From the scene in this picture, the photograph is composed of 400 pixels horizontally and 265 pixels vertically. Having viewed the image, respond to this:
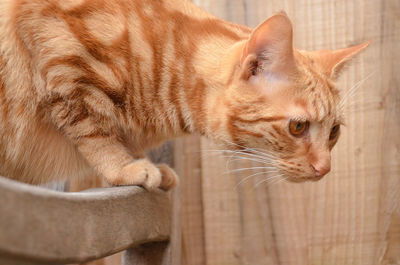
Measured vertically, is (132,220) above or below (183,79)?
below

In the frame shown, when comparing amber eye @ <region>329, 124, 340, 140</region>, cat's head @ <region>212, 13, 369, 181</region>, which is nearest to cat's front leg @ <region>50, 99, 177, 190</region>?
cat's head @ <region>212, 13, 369, 181</region>

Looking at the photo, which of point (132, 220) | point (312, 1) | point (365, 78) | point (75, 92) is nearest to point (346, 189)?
point (365, 78)

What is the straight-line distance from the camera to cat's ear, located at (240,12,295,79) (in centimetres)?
121

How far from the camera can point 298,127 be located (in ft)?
4.36

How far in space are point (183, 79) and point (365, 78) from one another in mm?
683

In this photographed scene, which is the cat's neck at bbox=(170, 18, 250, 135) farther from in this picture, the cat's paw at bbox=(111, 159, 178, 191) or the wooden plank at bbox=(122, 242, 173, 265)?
the wooden plank at bbox=(122, 242, 173, 265)

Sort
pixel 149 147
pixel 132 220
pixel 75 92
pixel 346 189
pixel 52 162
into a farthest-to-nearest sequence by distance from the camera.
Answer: pixel 346 189 → pixel 149 147 → pixel 52 162 → pixel 75 92 → pixel 132 220

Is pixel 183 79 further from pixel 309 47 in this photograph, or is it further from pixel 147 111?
pixel 309 47

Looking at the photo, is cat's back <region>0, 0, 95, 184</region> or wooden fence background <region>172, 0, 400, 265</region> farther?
wooden fence background <region>172, 0, 400, 265</region>

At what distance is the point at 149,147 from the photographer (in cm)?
153

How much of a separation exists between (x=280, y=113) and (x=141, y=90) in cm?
40

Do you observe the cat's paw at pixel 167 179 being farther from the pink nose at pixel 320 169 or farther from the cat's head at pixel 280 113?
the pink nose at pixel 320 169

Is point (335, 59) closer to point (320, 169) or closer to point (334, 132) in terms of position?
point (334, 132)

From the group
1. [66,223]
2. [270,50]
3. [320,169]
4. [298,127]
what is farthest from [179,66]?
[66,223]
